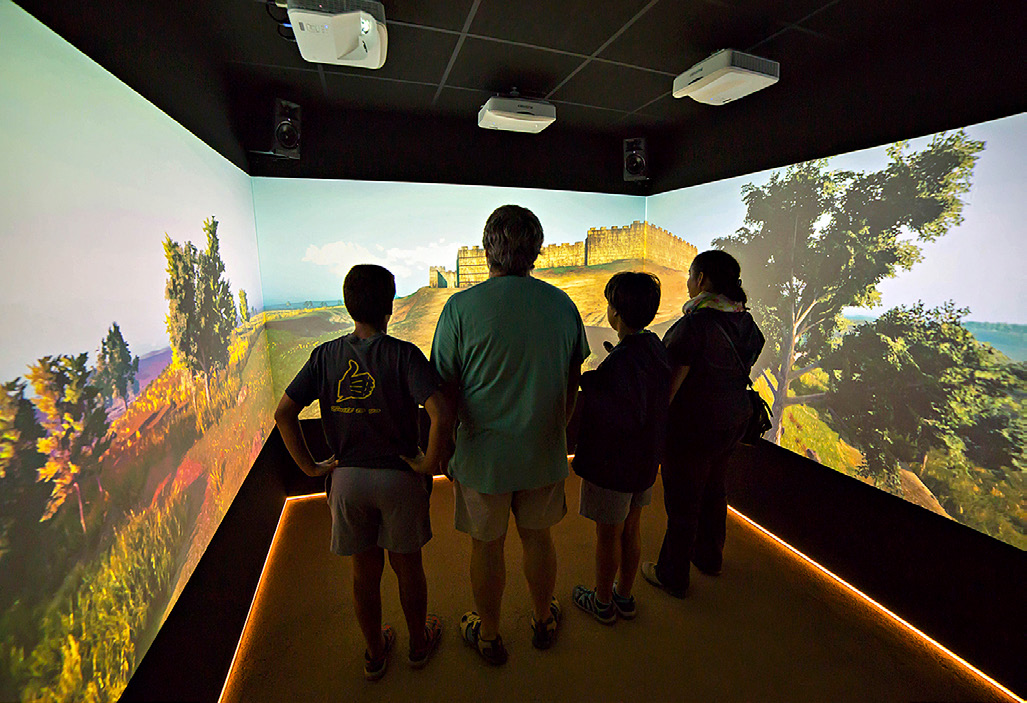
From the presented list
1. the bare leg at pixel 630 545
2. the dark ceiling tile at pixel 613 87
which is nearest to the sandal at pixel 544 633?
the bare leg at pixel 630 545

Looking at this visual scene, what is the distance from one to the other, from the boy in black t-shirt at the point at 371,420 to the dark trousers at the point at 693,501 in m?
1.26

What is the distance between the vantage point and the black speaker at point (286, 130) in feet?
9.14

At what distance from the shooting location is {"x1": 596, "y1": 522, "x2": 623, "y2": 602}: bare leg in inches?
76.2

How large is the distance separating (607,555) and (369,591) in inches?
40.7

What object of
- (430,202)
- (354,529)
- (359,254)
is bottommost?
(354,529)

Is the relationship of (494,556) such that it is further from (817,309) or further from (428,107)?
(428,107)

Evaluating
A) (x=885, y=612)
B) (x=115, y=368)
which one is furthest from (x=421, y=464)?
(x=885, y=612)

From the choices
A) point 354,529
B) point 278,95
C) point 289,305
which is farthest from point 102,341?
point 278,95

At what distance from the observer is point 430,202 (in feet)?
11.2

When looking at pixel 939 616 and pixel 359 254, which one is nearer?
pixel 939 616

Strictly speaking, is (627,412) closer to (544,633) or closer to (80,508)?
(544,633)

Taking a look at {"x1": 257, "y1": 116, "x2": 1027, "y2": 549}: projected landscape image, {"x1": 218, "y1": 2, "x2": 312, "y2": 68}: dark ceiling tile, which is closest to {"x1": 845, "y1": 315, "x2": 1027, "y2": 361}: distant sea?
{"x1": 257, "y1": 116, "x2": 1027, "y2": 549}: projected landscape image

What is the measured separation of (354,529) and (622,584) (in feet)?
4.41

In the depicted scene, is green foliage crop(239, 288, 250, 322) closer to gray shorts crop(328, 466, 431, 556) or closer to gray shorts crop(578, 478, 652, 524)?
gray shorts crop(328, 466, 431, 556)
